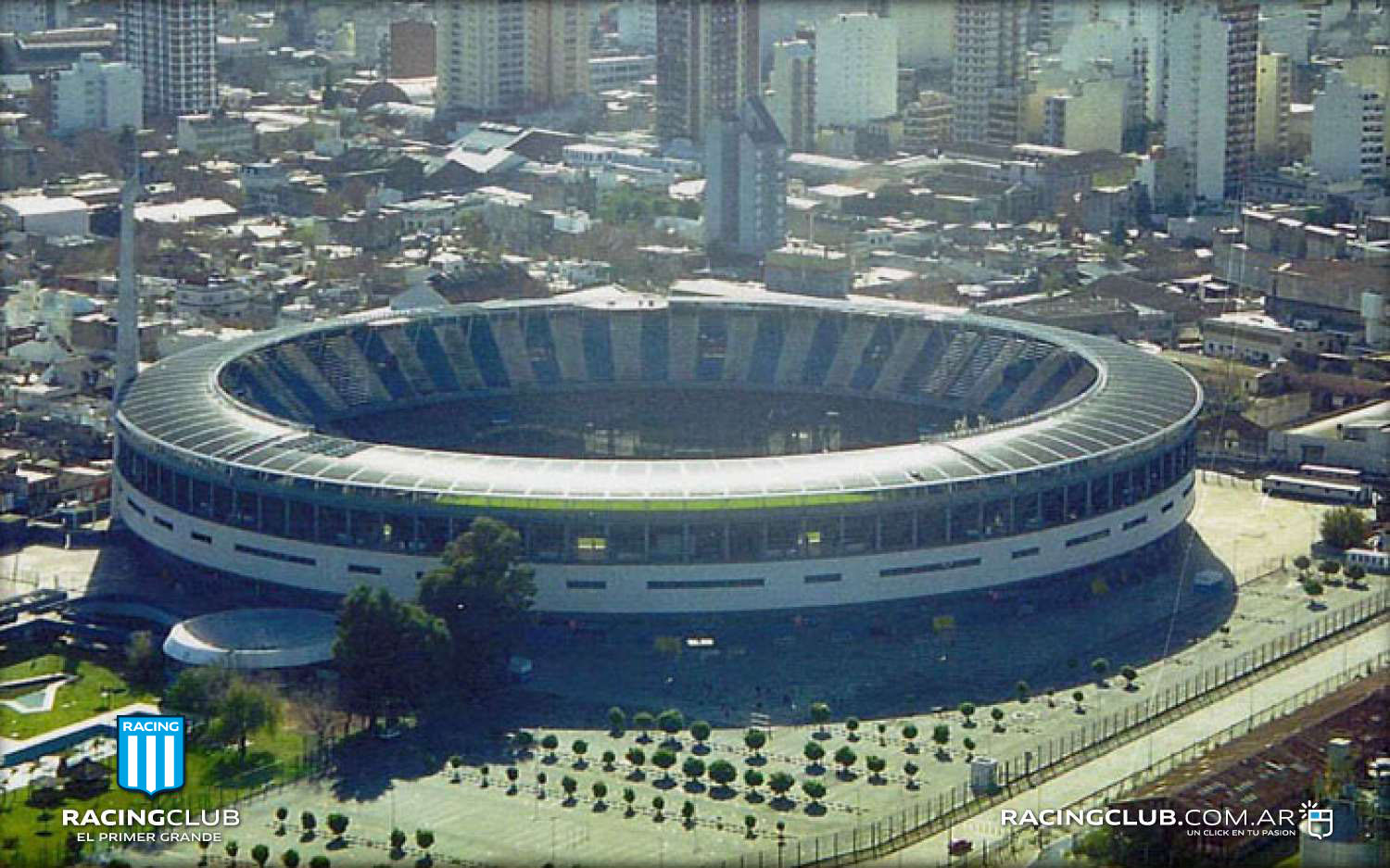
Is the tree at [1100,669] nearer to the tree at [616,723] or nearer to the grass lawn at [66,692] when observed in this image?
the tree at [616,723]

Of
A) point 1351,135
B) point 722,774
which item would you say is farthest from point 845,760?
point 1351,135

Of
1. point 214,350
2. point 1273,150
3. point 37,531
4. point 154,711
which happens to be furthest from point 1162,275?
point 154,711

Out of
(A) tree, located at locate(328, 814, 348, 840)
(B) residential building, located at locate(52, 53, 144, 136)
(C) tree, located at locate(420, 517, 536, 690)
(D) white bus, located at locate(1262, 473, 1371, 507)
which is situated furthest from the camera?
(B) residential building, located at locate(52, 53, 144, 136)

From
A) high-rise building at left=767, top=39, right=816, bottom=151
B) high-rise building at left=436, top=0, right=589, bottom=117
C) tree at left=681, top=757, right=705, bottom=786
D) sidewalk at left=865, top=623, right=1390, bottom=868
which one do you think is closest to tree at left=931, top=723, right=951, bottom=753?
sidewalk at left=865, top=623, right=1390, bottom=868

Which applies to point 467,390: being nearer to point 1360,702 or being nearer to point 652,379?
point 652,379

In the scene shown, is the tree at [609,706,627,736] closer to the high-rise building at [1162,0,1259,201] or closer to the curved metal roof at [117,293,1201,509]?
the curved metal roof at [117,293,1201,509]

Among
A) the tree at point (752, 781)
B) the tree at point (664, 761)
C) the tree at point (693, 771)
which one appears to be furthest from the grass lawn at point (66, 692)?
the tree at point (752, 781)
